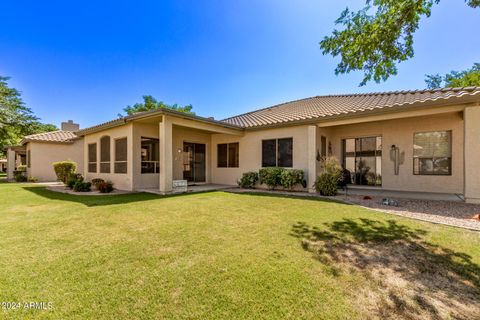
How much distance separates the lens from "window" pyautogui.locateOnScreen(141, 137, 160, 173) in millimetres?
10532

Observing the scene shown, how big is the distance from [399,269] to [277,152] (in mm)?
8045

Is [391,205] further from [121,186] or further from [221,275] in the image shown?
[121,186]

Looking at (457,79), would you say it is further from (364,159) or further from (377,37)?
(377,37)

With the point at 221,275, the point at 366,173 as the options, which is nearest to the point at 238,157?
the point at 366,173

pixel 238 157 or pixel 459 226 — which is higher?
pixel 238 157

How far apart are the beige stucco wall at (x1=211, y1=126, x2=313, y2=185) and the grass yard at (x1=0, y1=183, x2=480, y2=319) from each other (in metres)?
5.02

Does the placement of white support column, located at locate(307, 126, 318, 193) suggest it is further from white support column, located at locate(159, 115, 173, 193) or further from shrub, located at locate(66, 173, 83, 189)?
shrub, located at locate(66, 173, 83, 189)

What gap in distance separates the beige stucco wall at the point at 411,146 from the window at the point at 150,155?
984 centimetres

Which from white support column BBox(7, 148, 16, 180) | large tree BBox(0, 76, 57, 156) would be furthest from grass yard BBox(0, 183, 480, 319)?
large tree BBox(0, 76, 57, 156)

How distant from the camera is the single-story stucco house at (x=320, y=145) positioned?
25.6 feet

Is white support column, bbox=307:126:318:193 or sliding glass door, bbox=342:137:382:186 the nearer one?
white support column, bbox=307:126:318:193

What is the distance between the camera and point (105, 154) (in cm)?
1195

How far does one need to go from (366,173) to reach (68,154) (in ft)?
69.3

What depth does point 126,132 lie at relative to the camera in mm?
10453
